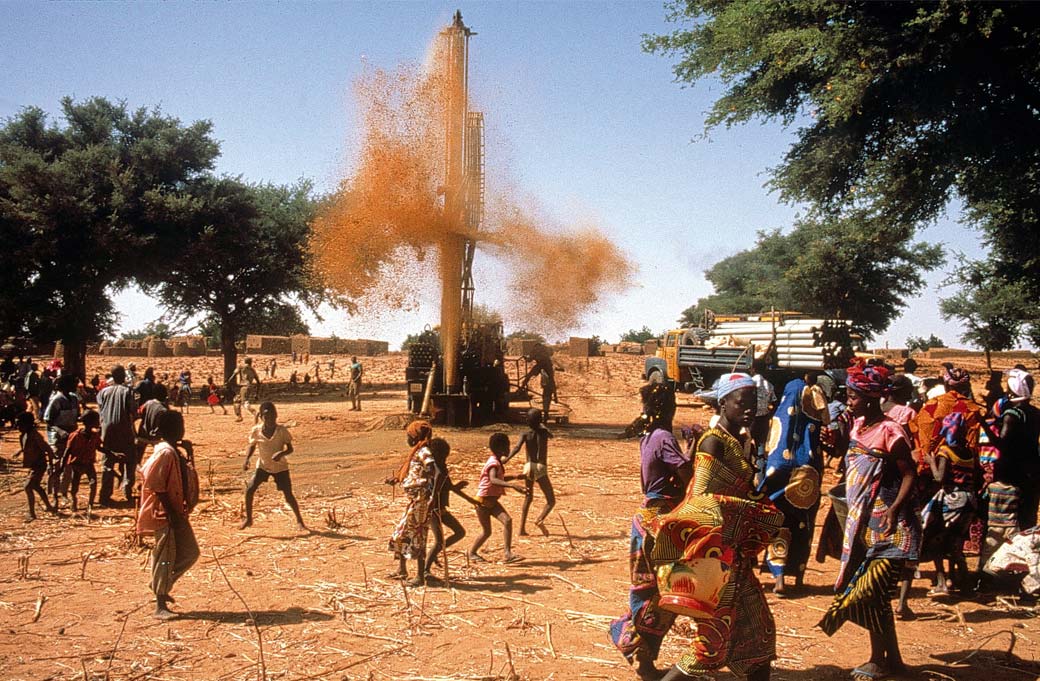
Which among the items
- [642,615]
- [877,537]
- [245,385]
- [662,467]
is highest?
[245,385]

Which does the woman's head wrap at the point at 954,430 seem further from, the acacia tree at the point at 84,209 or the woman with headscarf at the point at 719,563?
the acacia tree at the point at 84,209

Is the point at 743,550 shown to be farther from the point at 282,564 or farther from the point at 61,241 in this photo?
the point at 61,241

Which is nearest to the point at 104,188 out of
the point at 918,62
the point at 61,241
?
the point at 61,241

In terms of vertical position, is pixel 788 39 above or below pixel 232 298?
above

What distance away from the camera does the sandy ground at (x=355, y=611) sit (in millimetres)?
5254

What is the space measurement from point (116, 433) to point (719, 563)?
9.05 meters

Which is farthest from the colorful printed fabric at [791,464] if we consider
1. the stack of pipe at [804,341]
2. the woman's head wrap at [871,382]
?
the stack of pipe at [804,341]

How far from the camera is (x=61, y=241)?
26.8m

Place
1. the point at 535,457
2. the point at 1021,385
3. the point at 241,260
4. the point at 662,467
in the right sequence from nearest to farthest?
the point at 662,467 → the point at 1021,385 → the point at 535,457 → the point at 241,260

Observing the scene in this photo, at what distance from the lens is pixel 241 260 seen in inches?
1244

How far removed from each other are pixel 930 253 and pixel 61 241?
40180 mm

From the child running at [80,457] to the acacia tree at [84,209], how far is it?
18986mm

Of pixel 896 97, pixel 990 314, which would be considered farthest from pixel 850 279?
pixel 896 97

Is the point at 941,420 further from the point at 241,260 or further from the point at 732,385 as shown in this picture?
the point at 241,260
